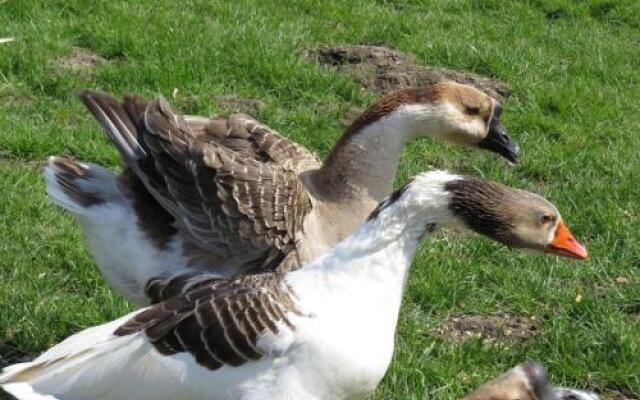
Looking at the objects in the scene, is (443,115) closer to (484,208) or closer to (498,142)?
(498,142)

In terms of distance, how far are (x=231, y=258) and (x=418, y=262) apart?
144cm

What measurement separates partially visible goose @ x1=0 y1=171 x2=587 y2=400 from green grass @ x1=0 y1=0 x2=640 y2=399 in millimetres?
1111

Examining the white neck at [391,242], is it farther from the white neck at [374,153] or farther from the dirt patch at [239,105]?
the dirt patch at [239,105]

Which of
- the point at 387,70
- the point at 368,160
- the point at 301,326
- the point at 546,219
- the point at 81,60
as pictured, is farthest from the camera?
the point at 387,70

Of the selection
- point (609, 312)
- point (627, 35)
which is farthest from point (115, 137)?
point (627, 35)

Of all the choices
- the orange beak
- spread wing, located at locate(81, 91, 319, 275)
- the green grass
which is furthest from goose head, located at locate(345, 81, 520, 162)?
the orange beak

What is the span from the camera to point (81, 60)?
823 centimetres

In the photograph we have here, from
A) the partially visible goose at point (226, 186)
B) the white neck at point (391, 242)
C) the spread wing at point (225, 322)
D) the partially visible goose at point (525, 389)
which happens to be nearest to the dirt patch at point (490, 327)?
the partially visible goose at point (226, 186)

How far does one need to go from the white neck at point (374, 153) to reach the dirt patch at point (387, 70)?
9.85 ft

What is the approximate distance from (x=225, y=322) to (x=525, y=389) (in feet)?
3.84

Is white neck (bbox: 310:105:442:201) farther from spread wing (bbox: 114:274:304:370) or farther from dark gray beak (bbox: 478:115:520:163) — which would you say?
spread wing (bbox: 114:274:304:370)

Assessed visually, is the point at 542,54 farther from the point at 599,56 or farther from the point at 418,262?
the point at 418,262

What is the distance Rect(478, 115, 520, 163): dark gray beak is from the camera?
572 cm

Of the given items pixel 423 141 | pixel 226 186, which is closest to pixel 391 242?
pixel 226 186
